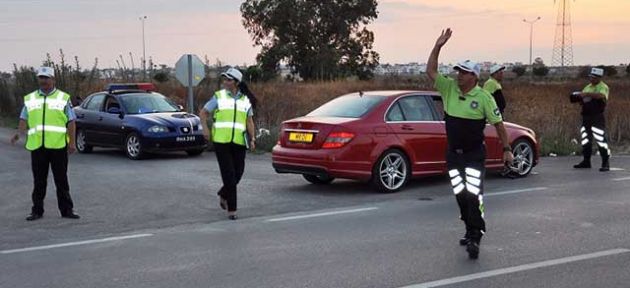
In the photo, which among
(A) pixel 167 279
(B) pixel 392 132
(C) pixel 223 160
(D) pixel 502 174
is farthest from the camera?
(D) pixel 502 174

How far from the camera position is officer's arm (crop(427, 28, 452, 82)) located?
7.07m

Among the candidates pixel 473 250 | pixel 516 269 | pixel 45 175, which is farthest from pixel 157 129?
pixel 516 269

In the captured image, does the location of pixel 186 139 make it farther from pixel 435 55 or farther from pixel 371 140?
pixel 435 55

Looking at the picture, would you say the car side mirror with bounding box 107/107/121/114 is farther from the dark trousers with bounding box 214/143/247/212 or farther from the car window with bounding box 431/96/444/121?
the dark trousers with bounding box 214/143/247/212

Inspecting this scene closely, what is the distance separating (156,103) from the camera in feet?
58.9

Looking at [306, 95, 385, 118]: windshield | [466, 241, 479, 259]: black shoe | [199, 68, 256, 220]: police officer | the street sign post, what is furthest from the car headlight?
[466, 241, 479, 259]: black shoe

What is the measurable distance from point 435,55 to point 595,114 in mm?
7934

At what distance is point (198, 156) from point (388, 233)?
9659 millimetres

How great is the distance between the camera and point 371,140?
10844 mm

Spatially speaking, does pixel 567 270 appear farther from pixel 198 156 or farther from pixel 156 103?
pixel 156 103

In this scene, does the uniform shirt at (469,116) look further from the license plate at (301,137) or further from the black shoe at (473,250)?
the license plate at (301,137)

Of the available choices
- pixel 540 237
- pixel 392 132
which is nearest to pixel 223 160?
pixel 392 132

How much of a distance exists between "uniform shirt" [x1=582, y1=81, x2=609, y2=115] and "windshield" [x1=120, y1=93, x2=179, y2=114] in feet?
29.9

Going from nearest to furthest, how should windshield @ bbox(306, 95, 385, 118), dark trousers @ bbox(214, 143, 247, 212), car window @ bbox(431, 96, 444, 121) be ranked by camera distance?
dark trousers @ bbox(214, 143, 247, 212), windshield @ bbox(306, 95, 385, 118), car window @ bbox(431, 96, 444, 121)
